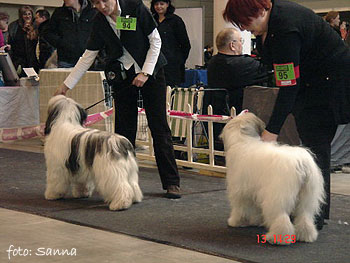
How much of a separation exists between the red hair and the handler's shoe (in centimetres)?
183

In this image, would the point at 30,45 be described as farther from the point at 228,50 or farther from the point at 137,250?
the point at 137,250

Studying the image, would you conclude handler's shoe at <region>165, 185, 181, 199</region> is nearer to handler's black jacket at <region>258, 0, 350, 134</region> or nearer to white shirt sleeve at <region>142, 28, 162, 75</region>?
white shirt sleeve at <region>142, 28, 162, 75</region>

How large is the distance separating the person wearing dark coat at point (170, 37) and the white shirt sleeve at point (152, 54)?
281 centimetres

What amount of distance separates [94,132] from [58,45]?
384 cm

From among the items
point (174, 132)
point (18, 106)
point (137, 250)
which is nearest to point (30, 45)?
point (18, 106)

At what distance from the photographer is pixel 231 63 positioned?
249 inches

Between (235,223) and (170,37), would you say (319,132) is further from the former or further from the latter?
(170,37)

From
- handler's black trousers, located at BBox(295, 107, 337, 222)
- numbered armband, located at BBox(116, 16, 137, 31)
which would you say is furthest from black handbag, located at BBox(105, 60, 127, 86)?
handler's black trousers, located at BBox(295, 107, 337, 222)

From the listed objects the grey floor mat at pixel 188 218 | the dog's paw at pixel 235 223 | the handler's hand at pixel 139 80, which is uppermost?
the handler's hand at pixel 139 80

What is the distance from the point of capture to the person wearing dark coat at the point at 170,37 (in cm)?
773

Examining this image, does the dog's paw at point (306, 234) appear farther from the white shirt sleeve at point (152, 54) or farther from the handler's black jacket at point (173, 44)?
the handler's black jacket at point (173, 44)

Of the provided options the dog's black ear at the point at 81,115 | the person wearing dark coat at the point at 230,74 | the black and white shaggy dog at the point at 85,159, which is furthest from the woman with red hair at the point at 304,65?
the person wearing dark coat at the point at 230,74

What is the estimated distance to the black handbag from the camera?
490cm

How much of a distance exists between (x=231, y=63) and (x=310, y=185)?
2861 mm
